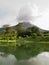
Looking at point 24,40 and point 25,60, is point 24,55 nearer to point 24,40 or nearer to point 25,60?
point 25,60

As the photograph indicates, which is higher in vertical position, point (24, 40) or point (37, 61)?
point (24, 40)

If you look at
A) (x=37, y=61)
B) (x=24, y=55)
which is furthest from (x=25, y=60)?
(x=24, y=55)

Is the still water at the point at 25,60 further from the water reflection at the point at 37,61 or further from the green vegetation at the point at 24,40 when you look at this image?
the green vegetation at the point at 24,40

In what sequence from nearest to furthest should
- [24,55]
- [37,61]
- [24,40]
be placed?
[37,61] < [24,55] < [24,40]

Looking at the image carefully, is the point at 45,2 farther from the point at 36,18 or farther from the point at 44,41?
the point at 44,41

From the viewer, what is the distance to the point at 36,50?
520cm

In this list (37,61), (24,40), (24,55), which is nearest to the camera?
(37,61)

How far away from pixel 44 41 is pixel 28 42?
47 centimetres

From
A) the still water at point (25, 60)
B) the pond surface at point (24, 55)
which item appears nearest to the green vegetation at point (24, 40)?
the pond surface at point (24, 55)

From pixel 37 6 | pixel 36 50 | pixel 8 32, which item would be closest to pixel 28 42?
pixel 36 50

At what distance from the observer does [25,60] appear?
421 cm

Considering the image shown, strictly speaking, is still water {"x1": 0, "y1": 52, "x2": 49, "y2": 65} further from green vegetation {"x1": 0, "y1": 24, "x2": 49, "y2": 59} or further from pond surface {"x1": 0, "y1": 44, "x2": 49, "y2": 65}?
green vegetation {"x1": 0, "y1": 24, "x2": 49, "y2": 59}

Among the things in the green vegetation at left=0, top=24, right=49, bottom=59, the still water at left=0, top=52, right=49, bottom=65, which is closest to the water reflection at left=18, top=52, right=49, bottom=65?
the still water at left=0, top=52, right=49, bottom=65

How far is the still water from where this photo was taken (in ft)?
13.2
